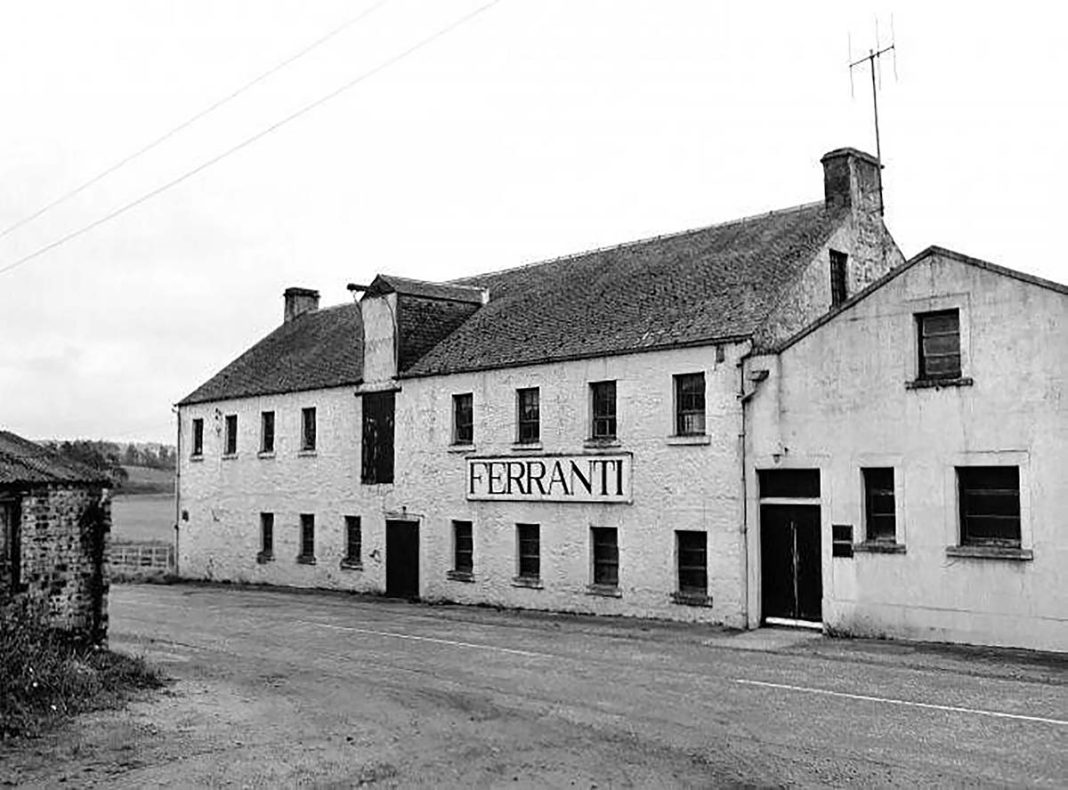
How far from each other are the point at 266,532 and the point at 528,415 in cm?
1326

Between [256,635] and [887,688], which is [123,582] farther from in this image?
[887,688]

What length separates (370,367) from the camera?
99.7 ft

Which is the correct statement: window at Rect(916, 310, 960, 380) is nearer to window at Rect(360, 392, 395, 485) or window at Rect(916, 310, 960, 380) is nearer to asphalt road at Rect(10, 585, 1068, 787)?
asphalt road at Rect(10, 585, 1068, 787)

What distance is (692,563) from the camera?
21.8 metres

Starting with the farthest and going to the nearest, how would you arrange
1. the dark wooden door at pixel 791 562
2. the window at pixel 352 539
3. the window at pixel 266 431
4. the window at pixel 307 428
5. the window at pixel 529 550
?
the window at pixel 266 431 < the window at pixel 307 428 < the window at pixel 352 539 < the window at pixel 529 550 < the dark wooden door at pixel 791 562

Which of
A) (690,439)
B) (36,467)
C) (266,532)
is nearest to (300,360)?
(266,532)

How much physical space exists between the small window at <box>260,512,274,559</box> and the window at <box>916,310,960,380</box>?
73.7 feet

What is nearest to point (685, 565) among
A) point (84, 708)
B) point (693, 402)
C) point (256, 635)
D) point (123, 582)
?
point (693, 402)

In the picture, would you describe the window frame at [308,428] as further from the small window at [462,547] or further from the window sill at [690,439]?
the window sill at [690,439]

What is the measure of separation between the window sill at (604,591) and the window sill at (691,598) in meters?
1.51

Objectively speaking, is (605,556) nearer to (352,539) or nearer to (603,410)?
(603,410)

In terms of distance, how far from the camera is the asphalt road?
379 inches

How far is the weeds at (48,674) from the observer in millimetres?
11734

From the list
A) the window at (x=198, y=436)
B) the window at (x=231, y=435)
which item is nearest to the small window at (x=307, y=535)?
the window at (x=231, y=435)
